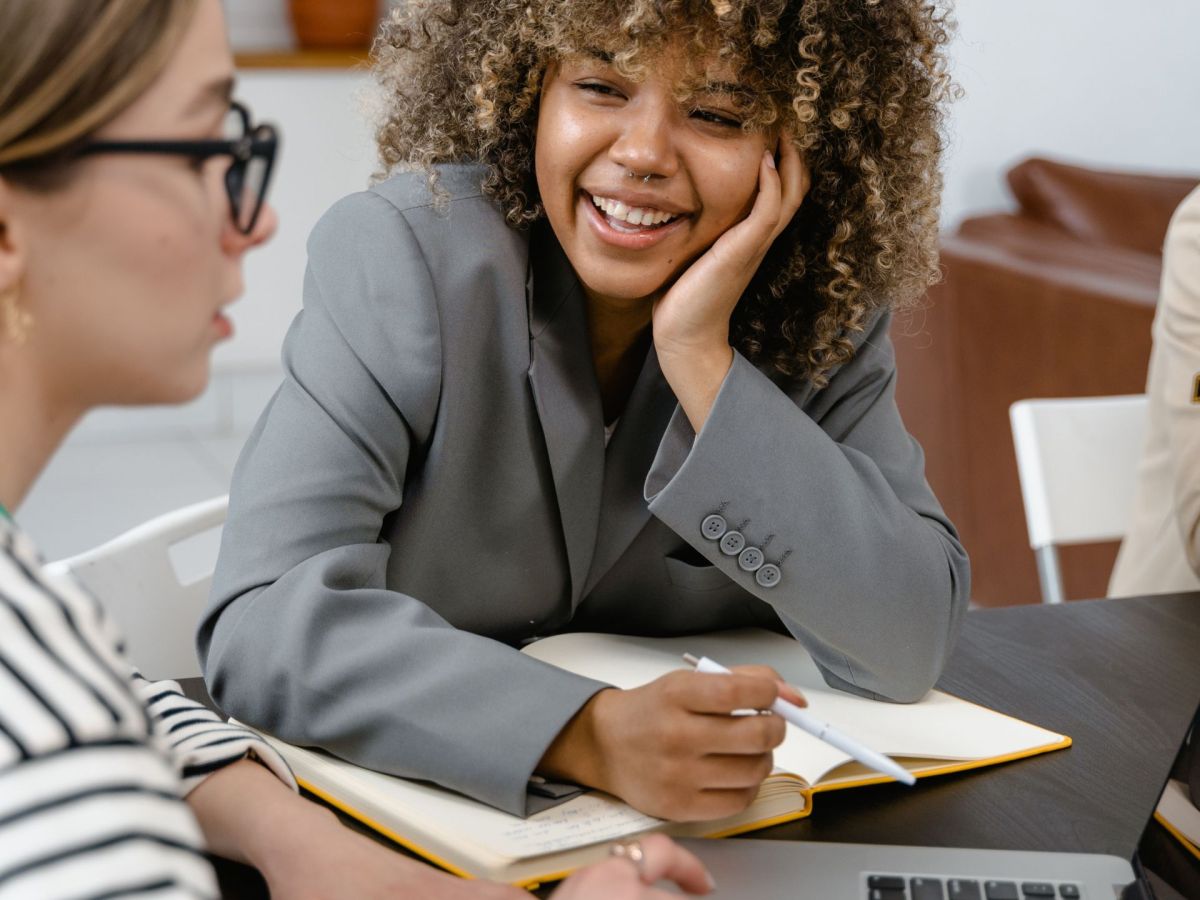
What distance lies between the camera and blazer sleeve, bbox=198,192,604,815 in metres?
1.00

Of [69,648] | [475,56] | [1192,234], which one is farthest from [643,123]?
[1192,234]

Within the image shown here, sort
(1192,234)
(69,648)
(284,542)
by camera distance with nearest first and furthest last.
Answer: (69,648) → (284,542) → (1192,234)

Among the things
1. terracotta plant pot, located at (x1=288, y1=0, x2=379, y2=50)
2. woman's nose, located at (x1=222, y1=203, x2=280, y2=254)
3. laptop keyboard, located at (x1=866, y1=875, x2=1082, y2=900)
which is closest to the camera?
woman's nose, located at (x1=222, y1=203, x2=280, y2=254)

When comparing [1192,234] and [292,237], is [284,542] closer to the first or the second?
[1192,234]

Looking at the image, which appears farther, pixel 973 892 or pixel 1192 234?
pixel 1192 234

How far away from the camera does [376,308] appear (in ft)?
3.97

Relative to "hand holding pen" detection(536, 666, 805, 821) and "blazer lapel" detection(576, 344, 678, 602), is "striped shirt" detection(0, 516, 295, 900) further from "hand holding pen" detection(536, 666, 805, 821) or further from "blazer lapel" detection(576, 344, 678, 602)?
"blazer lapel" detection(576, 344, 678, 602)

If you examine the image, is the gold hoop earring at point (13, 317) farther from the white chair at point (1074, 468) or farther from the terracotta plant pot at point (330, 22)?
the terracotta plant pot at point (330, 22)

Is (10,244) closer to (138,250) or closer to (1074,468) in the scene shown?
(138,250)

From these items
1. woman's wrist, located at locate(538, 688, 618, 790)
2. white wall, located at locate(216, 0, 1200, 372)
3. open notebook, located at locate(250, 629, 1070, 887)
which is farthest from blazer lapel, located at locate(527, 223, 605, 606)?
white wall, located at locate(216, 0, 1200, 372)

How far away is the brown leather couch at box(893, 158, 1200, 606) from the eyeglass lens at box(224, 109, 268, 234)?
7.63 feet

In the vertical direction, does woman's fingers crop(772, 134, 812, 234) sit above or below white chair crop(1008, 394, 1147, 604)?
above

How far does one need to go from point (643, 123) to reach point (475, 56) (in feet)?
0.75

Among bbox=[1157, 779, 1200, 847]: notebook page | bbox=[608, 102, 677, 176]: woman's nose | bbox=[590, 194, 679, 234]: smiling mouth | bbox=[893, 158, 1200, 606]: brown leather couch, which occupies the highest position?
bbox=[608, 102, 677, 176]: woman's nose
